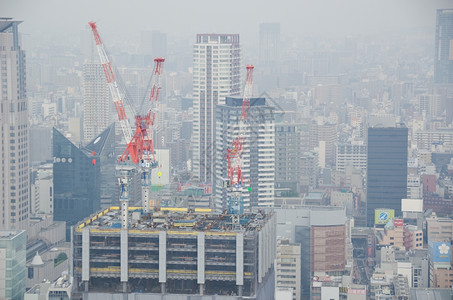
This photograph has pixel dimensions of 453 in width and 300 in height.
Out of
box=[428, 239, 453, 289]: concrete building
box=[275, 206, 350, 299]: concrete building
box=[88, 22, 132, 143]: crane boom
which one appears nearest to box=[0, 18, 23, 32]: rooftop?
box=[275, 206, 350, 299]: concrete building

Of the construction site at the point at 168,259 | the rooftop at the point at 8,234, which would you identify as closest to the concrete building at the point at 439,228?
the rooftop at the point at 8,234

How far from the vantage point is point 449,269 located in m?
33.4

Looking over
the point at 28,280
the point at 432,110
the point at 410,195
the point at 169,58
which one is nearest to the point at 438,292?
the point at 28,280

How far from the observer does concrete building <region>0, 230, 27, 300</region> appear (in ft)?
96.9

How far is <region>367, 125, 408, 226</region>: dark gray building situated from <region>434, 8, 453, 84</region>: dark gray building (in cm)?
726

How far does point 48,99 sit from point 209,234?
3798cm

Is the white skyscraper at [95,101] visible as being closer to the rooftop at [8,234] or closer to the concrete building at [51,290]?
the rooftop at [8,234]

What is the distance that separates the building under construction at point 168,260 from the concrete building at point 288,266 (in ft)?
40.5

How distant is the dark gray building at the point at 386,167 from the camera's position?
51031 millimetres

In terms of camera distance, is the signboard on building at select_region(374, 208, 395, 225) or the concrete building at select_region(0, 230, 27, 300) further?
the signboard on building at select_region(374, 208, 395, 225)

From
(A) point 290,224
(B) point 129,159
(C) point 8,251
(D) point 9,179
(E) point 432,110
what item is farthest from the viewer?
(E) point 432,110

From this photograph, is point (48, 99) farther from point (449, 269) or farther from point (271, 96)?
point (449, 269)

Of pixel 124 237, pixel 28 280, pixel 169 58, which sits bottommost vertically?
pixel 28 280

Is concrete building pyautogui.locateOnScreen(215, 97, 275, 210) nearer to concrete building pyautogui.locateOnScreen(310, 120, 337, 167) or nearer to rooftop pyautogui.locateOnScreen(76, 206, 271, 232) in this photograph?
concrete building pyautogui.locateOnScreen(310, 120, 337, 167)
